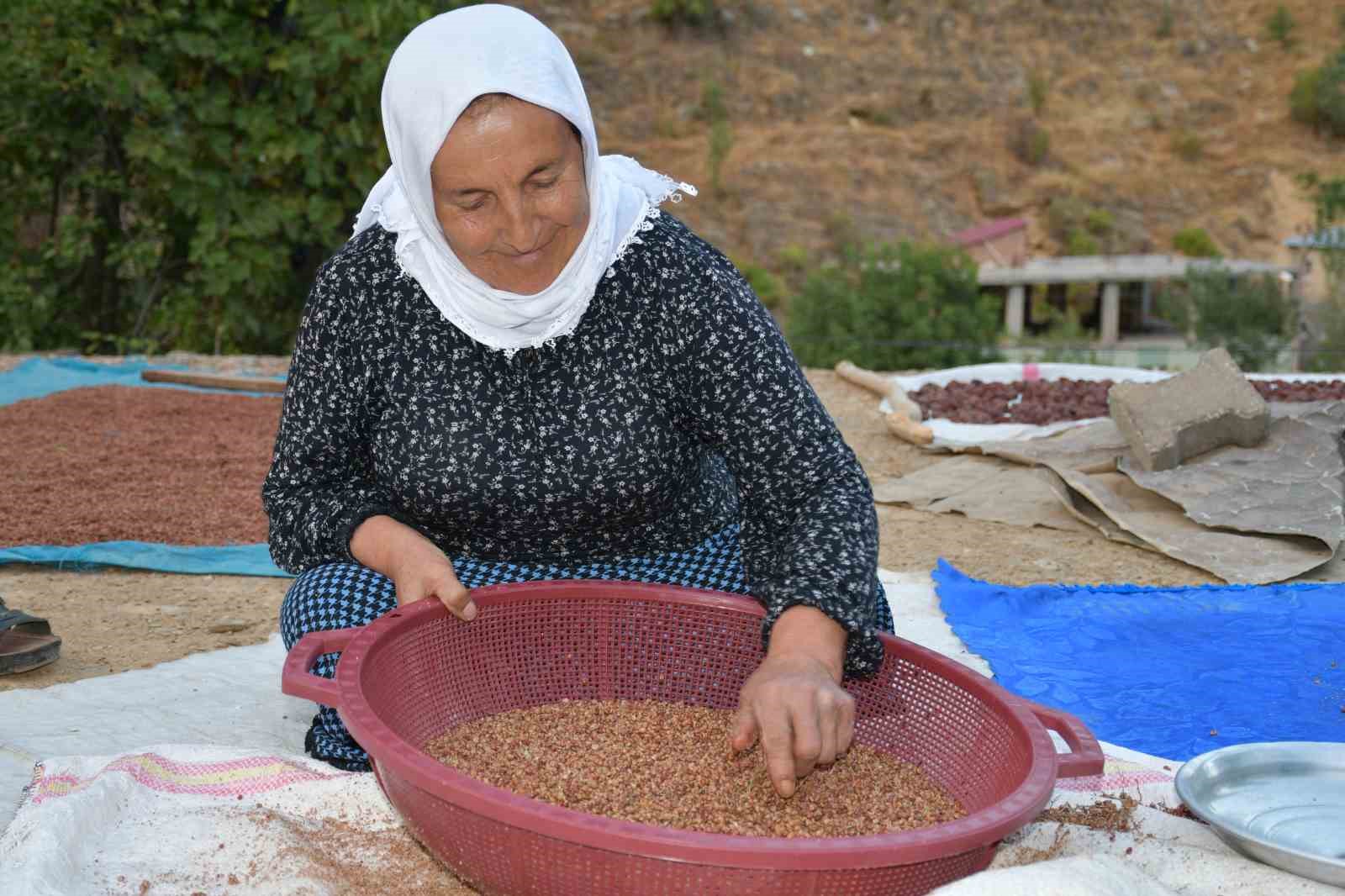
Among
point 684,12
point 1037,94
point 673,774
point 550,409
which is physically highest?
point 684,12

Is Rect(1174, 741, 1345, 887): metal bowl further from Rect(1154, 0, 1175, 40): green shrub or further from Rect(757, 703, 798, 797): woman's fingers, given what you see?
Rect(1154, 0, 1175, 40): green shrub

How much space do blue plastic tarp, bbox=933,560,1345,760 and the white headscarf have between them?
1.23 meters

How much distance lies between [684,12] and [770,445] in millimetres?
25326

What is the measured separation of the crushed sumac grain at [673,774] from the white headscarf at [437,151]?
1.77ft

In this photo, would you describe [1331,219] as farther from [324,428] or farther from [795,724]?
[795,724]

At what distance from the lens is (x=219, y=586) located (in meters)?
3.18

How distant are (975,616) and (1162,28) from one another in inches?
1156

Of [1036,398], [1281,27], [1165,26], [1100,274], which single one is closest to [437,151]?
[1036,398]

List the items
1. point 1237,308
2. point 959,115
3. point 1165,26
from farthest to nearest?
1. point 1165,26
2. point 959,115
3. point 1237,308

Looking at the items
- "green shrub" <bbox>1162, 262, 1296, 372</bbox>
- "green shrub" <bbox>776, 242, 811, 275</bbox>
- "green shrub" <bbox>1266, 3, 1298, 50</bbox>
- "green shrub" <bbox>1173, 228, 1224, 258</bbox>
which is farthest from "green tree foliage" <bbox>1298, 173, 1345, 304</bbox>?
"green shrub" <bbox>776, 242, 811, 275</bbox>

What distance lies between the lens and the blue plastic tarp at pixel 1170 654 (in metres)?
2.31

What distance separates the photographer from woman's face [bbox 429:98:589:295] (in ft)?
5.22

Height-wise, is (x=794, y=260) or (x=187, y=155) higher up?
(x=187, y=155)

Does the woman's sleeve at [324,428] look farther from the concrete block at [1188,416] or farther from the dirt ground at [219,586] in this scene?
the concrete block at [1188,416]
